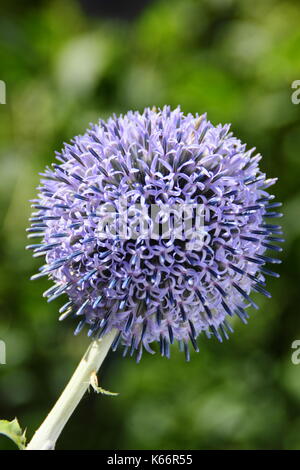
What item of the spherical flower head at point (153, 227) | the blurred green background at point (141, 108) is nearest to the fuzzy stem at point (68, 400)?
the spherical flower head at point (153, 227)

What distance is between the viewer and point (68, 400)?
173 cm

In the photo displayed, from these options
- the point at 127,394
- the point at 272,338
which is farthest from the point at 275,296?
the point at 127,394

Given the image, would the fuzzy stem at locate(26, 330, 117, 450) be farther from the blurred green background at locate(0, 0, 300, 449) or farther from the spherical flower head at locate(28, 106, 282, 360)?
the blurred green background at locate(0, 0, 300, 449)

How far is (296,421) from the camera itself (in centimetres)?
341

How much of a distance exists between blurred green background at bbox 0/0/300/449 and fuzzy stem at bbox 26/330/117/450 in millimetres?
1763

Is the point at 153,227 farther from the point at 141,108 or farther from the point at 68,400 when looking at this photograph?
the point at 141,108

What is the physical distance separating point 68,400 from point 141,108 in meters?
2.37

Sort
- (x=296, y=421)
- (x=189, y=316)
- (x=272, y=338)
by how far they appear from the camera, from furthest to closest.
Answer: (x=272, y=338), (x=296, y=421), (x=189, y=316)

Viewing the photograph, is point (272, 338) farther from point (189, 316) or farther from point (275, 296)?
point (189, 316)

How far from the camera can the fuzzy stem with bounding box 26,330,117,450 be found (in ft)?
5.49

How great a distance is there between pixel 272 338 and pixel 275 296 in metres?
0.27

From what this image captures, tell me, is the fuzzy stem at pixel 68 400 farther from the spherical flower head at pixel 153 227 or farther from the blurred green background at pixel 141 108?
the blurred green background at pixel 141 108

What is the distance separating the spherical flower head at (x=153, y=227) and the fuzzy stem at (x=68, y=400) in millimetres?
49

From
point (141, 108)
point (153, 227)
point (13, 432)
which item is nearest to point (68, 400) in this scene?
point (13, 432)
